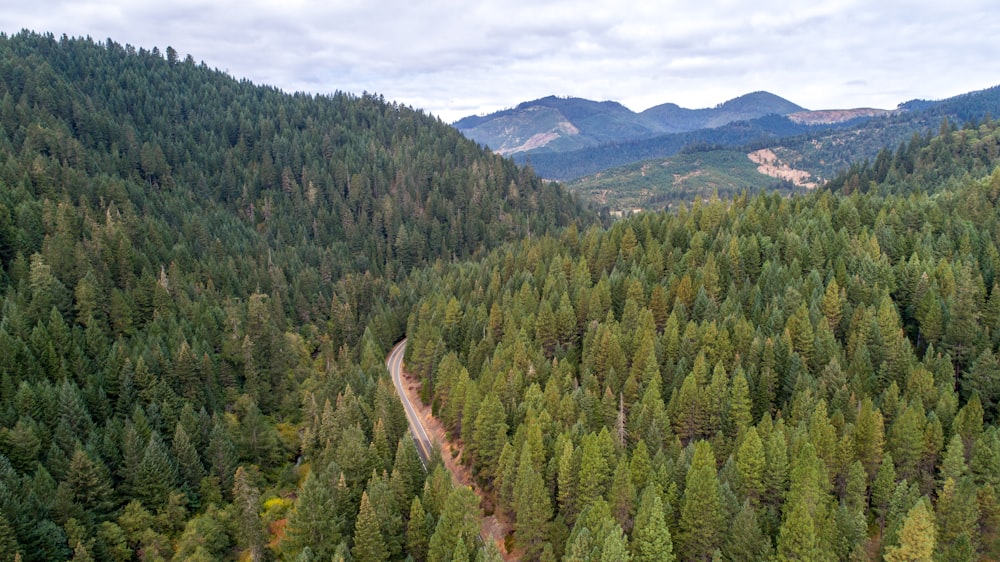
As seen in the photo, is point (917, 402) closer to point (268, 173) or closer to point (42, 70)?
point (268, 173)

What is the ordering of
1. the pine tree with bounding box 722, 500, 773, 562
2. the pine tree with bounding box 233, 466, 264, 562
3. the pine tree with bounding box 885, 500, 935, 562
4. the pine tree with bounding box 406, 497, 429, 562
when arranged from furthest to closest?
1. the pine tree with bounding box 233, 466, 264, 562
2. the pine tree with bounding box 406, 497, 429, 562
3. the pine tree with bounding box 722, 500, 773, 562
4. the pine tree with bounding box 885, 500, 935, 562

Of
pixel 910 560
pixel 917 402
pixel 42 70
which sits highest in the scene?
pixel 42 70

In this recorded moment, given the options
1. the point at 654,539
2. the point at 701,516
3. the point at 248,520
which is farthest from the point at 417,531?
the point at 701,516

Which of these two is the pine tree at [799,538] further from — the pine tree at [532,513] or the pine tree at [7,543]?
the pine tree at [7,543]

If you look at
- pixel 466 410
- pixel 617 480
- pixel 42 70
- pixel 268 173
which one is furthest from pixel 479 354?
pixel 42 70

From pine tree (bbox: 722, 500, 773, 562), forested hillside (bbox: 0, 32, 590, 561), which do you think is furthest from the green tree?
pine tree (bbox: 722, 500, 773, 562)

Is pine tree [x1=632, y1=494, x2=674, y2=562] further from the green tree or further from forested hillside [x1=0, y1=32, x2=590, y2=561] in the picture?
the green tree

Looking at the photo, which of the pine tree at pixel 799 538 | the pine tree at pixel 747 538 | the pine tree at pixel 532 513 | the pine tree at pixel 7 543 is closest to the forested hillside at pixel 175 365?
the pine tree at pixel 7 543
